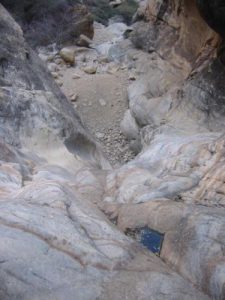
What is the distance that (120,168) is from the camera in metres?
5.02

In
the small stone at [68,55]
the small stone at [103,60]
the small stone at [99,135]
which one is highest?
the small stone at [103,60]

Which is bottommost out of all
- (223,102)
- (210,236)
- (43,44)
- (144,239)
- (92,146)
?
(43,44)

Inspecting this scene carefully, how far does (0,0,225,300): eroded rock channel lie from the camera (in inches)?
97.8

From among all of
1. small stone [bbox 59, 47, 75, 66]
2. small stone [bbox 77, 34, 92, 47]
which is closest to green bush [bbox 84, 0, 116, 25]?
small stone [bbox 77, 34, 92, 47]

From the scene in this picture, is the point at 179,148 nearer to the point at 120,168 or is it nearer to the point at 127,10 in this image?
the point at 120,168

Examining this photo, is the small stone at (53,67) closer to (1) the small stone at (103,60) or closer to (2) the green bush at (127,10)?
(1) the small stone at (103,60)

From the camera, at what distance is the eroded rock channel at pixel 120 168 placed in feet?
8.15

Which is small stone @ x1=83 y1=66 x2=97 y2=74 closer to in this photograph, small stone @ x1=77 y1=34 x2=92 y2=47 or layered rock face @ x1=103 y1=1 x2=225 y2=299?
layered rock face @ x1=103 y1=1 x2=225 y2=299

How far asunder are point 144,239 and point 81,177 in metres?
1.84

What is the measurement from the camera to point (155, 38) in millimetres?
10594

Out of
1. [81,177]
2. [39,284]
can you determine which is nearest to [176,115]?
[81,177]

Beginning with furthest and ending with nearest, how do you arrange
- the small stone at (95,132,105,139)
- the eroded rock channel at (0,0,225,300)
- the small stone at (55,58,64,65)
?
the small stone at (55,58,64,65), the small stone at (95,132,105,139), the eroded rock channel at (0,0,225,300)

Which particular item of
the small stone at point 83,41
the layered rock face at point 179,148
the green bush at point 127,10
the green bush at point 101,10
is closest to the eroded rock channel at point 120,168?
the layered rock face at point 179,148

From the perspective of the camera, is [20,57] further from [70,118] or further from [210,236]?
[210,236]
